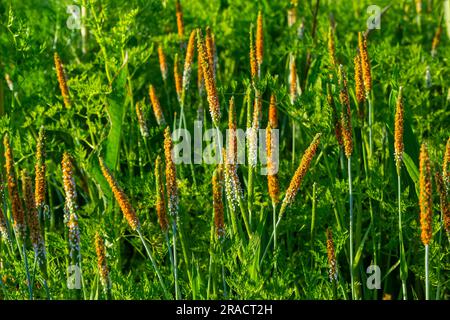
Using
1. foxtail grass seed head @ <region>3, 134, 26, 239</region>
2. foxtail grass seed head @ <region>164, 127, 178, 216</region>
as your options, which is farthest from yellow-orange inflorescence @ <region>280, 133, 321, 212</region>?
foxtail grass seed head @ <region>3, 134, 26, 239</region>

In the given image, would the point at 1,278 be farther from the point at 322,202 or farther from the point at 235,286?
the point at 322,202

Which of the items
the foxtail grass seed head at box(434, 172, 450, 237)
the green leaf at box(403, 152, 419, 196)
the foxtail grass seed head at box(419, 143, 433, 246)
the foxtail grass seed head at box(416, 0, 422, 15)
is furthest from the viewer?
the foxtail grass seed head at box(416, 0, 422, 15)

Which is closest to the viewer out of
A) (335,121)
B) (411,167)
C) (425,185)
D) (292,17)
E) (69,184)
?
(425,185)

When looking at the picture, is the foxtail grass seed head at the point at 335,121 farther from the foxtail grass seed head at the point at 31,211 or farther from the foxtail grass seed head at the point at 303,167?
the foxtail grass seed head at the point at 31,211

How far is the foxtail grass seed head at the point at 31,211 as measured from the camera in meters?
1.55

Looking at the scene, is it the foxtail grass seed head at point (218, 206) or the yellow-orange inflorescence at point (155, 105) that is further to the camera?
the yellow-orange inflorescence at point (155, 105)

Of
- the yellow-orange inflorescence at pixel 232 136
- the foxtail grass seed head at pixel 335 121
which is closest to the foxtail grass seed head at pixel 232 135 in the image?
the yellow-orange inflorescence at pixel 232 136

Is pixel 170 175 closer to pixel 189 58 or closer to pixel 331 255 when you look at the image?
pixel 331 255

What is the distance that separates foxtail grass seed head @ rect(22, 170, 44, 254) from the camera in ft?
5.09

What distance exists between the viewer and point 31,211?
157cm

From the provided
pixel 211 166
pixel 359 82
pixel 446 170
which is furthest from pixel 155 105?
pixel 446 170

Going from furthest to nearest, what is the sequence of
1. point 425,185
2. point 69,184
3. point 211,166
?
1. point 211,166
2. point 69,184
3. point 425,185

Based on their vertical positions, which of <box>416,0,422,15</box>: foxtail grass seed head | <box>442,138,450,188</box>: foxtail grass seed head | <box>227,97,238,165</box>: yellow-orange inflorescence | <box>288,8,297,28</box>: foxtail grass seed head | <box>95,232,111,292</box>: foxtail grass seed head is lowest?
<box>95,232,111,292</box>: foxtail grass seed head

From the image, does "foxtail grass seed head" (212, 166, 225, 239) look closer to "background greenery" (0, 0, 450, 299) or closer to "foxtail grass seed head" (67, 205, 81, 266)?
"background greenery" (0, 0, 450, 299)
